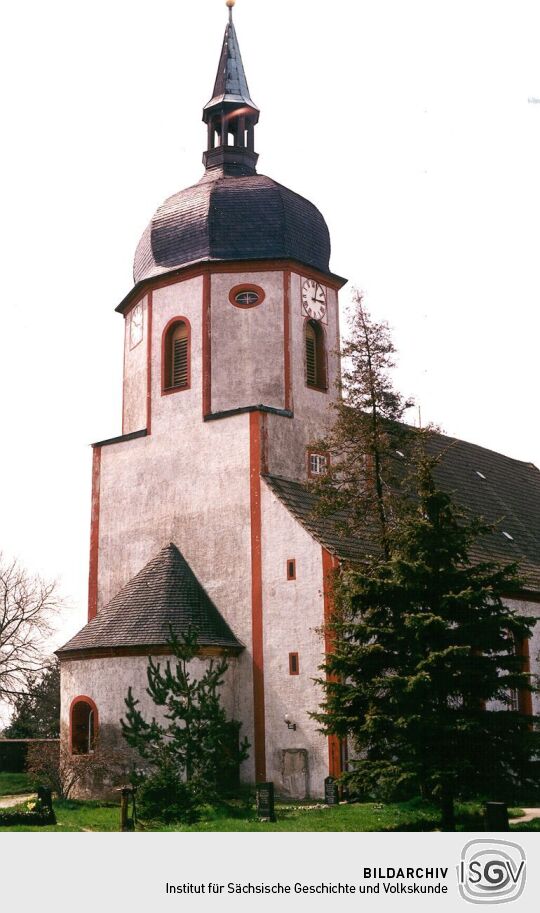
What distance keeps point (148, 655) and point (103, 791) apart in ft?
10.5

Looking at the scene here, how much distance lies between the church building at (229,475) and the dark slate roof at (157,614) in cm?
5

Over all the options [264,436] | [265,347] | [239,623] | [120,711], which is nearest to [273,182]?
[265,347]

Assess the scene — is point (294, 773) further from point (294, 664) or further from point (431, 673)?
point (431, 673)

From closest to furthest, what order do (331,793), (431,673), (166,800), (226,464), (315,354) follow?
(431,673) < (166,800) < (331,793) < (226,464) < (315,354)

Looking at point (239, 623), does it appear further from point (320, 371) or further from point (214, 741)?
point (320, 371)

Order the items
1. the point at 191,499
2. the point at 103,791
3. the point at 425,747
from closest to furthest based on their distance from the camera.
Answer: the point at 425,747, the point at 103,791, the point at 191,499

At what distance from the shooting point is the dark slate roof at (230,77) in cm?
3294

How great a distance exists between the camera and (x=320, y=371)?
→ 1161 inches

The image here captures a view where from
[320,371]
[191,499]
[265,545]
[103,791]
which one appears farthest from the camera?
[320,371]

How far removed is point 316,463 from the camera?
93.1 ft

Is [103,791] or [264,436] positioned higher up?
[264,436]
